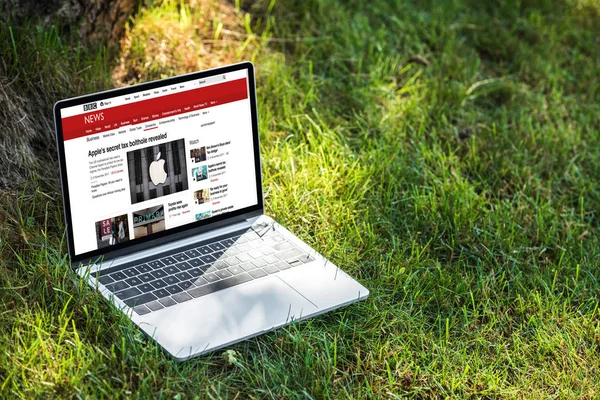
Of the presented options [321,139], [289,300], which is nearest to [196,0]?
[321,139]

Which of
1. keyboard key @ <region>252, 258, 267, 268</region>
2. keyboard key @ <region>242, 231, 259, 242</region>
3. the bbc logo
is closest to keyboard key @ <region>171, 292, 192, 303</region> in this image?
keyboard key @ <region>252, 258, 267, 268</region>

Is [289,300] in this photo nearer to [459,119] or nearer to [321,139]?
[321,139]

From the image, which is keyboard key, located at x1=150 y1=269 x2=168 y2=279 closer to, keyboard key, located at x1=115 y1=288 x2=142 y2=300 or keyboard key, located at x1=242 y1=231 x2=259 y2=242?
keyboard key, located at x1=115 y1=288 x2=142 y2=300

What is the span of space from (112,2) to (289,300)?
1845 mm

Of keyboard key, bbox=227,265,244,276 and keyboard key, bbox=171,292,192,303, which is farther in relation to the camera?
keyboard key, bbox=227,265,244,276

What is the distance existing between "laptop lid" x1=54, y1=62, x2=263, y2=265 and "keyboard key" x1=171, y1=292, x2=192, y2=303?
11.5 inches

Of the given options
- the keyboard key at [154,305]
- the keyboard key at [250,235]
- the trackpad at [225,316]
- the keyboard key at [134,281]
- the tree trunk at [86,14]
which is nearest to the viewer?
the trackpad at [225,316]

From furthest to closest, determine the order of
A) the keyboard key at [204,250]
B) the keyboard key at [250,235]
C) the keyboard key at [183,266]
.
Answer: the keyboard key at [250,235]
the keyboard key at [204,250]
the keyboard key at [183,266]

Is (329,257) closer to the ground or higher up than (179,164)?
closer to the ground

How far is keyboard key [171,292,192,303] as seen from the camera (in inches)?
116

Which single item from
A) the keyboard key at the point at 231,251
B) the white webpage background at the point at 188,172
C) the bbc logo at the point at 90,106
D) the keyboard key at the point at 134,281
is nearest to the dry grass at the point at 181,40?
the white webpage background at the point at 188,172

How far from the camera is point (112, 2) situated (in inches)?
159

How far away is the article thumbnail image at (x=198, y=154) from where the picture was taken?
3.20 m

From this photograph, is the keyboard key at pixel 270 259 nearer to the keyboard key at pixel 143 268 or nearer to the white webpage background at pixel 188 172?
the white webpage background at pixel 188 172
